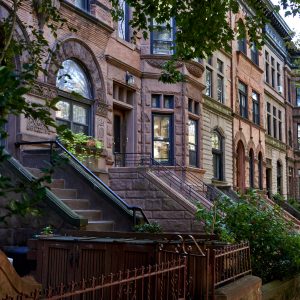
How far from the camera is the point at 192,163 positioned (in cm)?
2145

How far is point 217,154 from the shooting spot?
25.7 meters

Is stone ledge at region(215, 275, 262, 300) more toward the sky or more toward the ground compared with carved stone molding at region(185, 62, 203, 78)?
more toward the ground

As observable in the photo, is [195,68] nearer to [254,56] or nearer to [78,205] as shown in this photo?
[78,205]

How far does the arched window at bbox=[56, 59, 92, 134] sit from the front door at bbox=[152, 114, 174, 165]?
148 inches

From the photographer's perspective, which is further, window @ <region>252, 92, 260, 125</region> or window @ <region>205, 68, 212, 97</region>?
window @ <region>252, 92, 260, 125</region>

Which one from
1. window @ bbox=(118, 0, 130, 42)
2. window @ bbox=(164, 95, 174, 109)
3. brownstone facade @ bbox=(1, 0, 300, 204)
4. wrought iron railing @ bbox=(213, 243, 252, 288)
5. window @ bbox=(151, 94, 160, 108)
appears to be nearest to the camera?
wrought iron railing @ bbox=(213, 243, 252, 288)

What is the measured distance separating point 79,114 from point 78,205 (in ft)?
16.3

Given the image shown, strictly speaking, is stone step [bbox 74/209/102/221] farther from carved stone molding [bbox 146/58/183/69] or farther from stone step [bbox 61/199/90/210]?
carved stone molding [bbox 146/58/183/69]

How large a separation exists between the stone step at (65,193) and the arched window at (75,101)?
348 centimetres

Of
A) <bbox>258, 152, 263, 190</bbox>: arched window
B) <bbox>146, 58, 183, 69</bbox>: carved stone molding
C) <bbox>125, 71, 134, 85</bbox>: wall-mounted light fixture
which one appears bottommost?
<bbox>258, 152, 263, 190</bbox>: arched window

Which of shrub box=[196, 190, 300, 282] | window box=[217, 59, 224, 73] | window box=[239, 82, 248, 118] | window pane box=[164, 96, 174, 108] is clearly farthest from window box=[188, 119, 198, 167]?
shrub box=[196, 190, 300, 282]

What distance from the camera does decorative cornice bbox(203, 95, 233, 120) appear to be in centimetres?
2404

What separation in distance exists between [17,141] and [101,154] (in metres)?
3.62

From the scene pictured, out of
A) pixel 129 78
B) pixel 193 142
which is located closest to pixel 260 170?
pixel 193 142
